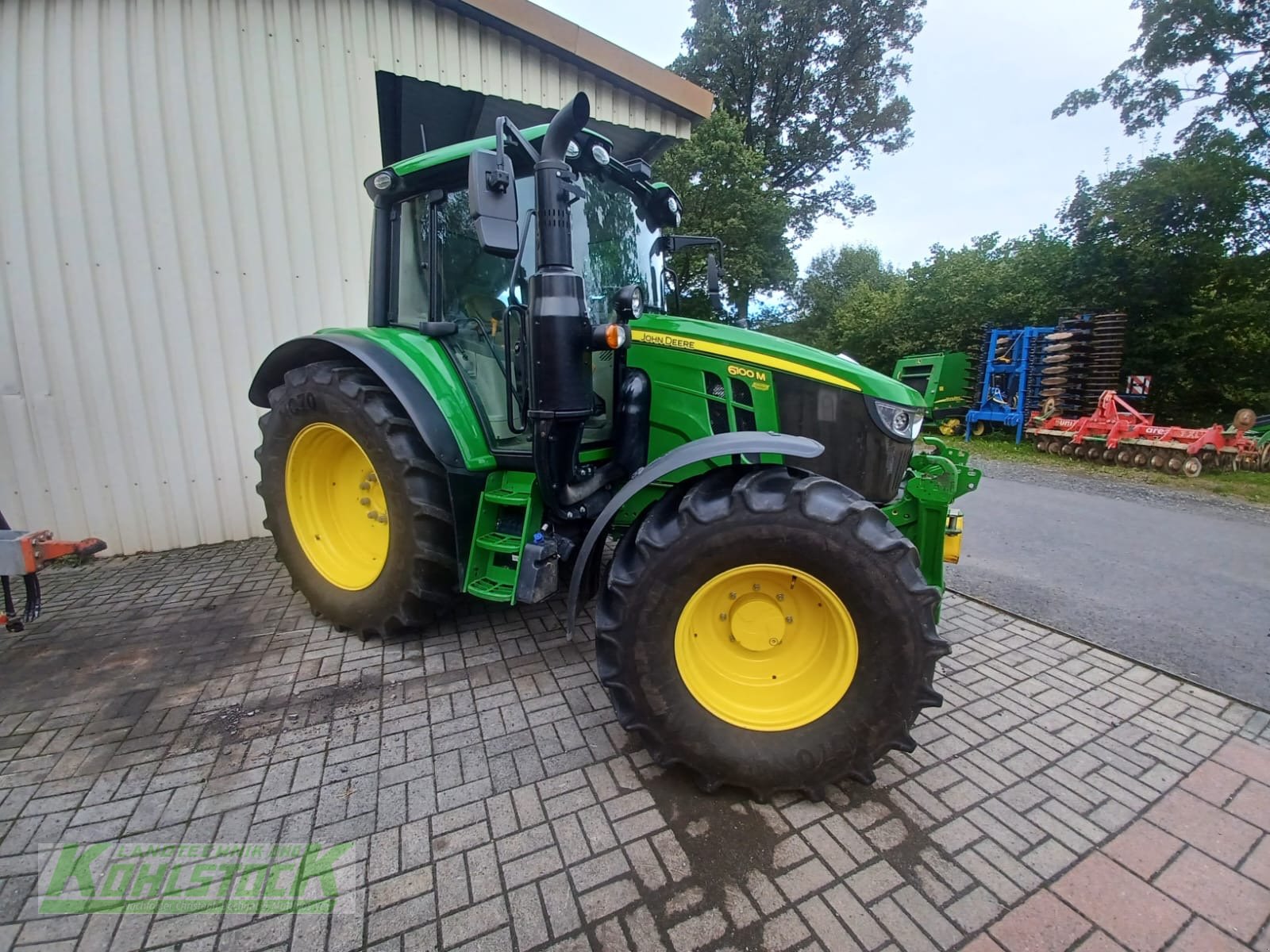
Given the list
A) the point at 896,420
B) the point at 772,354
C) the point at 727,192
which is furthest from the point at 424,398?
the point at 727,192

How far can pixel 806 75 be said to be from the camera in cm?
2116

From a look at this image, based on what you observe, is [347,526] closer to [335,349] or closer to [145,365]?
[335,349]

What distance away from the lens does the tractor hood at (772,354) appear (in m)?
2.37

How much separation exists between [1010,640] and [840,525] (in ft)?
6.79

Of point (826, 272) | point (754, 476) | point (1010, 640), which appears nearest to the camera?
point (754, 476)

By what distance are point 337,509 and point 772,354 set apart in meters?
2.61

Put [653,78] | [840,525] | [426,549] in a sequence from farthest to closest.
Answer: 1. [653,78]
2. [426,549]
3. [840,525]

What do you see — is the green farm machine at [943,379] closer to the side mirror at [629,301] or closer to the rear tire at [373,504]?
the side mirror at [629,301]

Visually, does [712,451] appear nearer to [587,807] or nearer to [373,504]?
[587,807]

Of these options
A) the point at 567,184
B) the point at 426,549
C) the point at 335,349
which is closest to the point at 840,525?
the point at 567,184

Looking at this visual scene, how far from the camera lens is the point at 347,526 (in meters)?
3.40

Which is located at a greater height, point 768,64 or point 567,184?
point 768,64

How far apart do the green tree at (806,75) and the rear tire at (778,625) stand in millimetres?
21133

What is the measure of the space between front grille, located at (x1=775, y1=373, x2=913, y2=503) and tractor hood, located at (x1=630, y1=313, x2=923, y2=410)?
43mm
